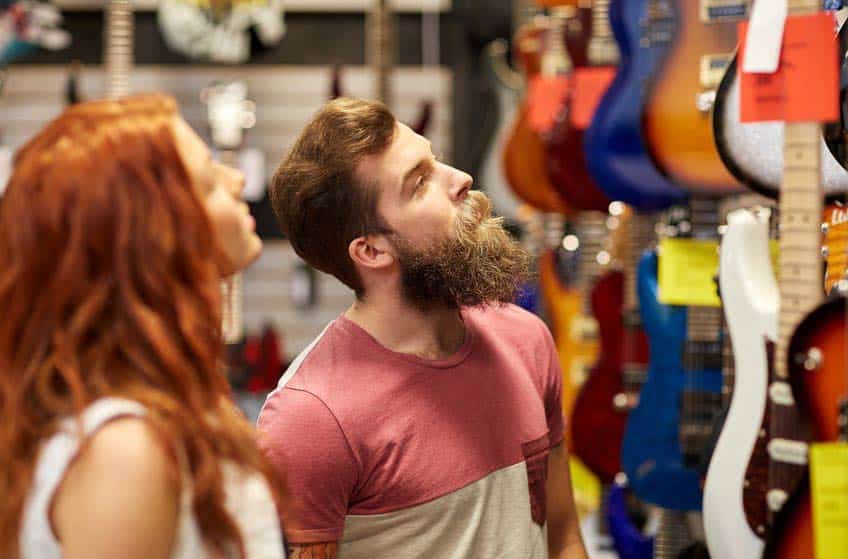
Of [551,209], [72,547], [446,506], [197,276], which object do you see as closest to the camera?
[72,547]

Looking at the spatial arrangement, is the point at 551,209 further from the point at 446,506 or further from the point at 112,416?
the point at 112,416

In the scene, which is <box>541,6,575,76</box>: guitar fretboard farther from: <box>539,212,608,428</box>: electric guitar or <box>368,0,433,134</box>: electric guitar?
<box>368,0,433,134</box>: electric guitar

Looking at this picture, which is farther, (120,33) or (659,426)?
(120,33)

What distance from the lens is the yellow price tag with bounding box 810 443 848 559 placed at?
1506 mm

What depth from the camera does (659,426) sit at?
9.71ft

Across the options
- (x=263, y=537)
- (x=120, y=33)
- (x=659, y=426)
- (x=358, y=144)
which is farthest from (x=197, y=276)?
(x=120, y=33)

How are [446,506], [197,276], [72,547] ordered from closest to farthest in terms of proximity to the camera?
[72,547], [197,276], [446,506]

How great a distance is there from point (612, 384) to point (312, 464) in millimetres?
1914

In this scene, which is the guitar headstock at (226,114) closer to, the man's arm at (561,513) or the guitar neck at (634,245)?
the guitar neck at (634,245)

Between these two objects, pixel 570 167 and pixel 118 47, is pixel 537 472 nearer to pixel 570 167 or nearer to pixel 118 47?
pixel 570 167

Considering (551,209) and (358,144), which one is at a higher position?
(358,144)

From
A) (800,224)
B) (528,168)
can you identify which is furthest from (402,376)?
(528,168)

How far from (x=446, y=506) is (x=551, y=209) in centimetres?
230

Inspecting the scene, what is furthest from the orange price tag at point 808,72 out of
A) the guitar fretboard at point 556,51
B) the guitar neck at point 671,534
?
the guitar fretboard at point 556,51
